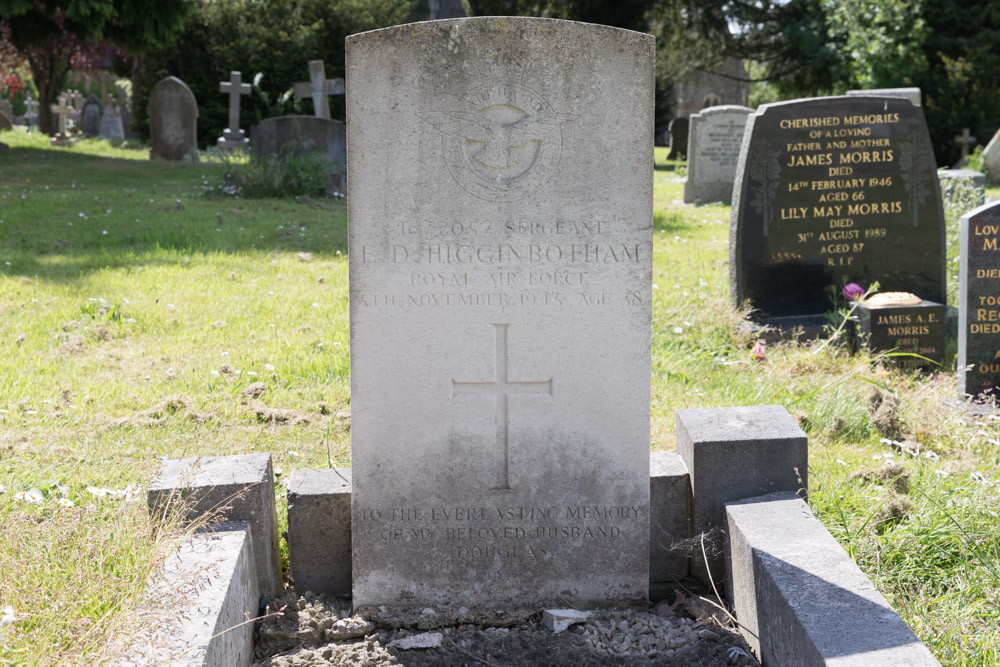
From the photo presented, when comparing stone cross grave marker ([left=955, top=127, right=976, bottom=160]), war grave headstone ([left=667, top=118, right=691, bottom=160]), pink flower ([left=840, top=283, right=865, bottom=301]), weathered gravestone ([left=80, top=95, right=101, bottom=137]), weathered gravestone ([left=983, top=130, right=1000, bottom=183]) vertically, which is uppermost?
weathered gravestone ([left=80, top=95, right=101, bottom=137])

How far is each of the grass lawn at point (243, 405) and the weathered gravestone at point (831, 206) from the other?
0.48 m

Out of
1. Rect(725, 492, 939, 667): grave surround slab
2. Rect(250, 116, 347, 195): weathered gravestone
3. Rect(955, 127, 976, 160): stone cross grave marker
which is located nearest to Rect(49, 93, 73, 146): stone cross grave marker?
Rect(250, 116, 347, 195): weathered gravestone

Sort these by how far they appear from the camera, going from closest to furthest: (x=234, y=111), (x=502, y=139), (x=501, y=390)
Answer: (x=502, y=139)
(x=501, y=390)
(x=234, y=111)

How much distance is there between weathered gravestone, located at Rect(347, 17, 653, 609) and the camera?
2775mm

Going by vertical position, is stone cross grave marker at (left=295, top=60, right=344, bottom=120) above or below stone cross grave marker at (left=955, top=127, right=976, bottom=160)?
above

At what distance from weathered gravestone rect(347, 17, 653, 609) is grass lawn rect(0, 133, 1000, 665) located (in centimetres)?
75

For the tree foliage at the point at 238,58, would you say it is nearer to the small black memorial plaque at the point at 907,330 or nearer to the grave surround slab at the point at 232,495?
the small black memorial plaque at the point at 907,330

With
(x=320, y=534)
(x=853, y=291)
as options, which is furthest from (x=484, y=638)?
(x=853, y=291)

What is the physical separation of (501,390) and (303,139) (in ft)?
33.2

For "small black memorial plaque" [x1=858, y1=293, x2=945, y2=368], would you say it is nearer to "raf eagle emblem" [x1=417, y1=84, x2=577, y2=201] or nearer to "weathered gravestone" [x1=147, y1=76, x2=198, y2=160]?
"raf eagle emblem" [x1=417, y1=84, x2=577, y2=201]

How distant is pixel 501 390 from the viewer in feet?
9.64

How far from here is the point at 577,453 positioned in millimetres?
2969

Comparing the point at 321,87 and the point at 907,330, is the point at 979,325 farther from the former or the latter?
the point at 321,87

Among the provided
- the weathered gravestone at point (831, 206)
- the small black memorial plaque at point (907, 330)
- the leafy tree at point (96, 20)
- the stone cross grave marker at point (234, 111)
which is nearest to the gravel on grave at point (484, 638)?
the small black memorial plaque at point (907, 330)
